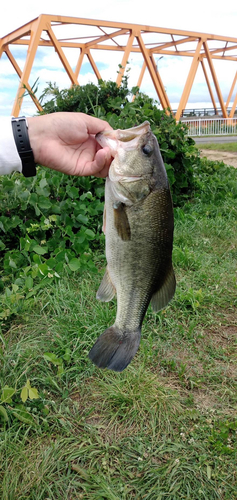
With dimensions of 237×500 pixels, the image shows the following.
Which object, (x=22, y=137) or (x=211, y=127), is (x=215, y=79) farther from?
(x=22, y=137)

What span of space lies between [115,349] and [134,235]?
47 centimetres

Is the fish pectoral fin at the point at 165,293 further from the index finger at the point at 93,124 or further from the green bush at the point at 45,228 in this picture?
the green bush at the point at 45,228

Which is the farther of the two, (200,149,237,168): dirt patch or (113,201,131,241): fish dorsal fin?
(200,149,237,168): dirt patch

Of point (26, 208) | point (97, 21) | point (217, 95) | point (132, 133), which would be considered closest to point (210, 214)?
point (26, 208)

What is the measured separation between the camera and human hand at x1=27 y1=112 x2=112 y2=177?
1.90 m

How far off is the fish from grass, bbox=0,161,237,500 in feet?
2.82

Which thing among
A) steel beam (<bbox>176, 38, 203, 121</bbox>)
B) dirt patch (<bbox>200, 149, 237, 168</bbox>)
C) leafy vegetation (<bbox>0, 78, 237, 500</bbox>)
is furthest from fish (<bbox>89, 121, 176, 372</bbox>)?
steel beam (<bbox>176, 38, 203, 121</bbox>)

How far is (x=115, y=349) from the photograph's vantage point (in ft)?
5.08

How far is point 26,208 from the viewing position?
3746 mm

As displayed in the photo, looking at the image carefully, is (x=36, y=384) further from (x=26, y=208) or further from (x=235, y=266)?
(x=235, y=266)

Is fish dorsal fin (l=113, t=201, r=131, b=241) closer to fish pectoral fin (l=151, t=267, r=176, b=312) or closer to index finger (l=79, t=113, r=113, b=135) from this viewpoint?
fish pectoral fin (l=151, t=267, r=176, b=312)

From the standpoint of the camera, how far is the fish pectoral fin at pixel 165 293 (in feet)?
5.06


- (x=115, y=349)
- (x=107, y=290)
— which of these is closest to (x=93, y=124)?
(x=107, y=290)

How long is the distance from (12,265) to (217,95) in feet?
82.1
